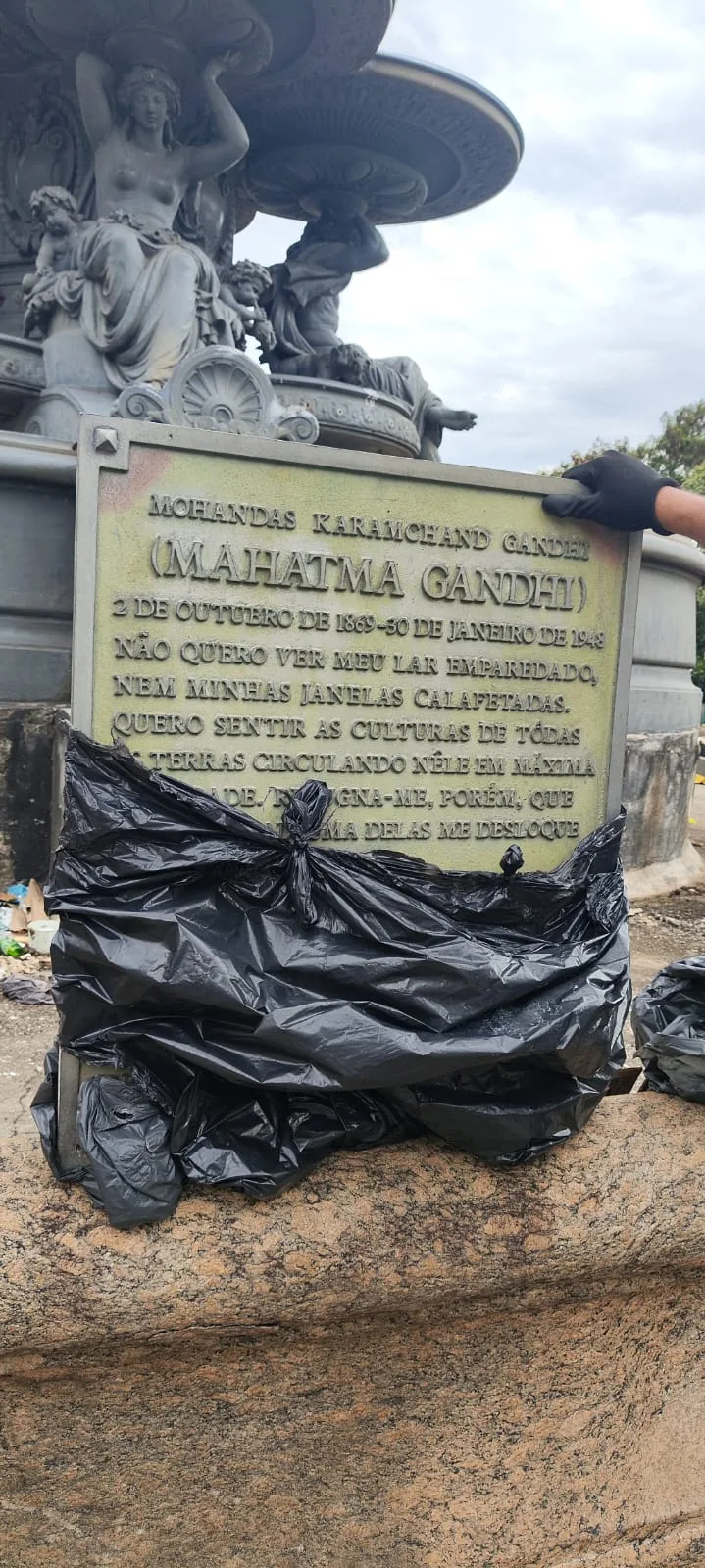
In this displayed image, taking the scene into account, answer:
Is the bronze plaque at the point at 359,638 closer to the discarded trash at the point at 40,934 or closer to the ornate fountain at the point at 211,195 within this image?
the discarded trash at the point at 40,934

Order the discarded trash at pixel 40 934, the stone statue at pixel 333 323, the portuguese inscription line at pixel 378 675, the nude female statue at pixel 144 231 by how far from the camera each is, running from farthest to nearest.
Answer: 1. the stone statue at pixel 333 323
2. the nude female statue at pixel 144 231
3. the discarded trash at pixel 40 934
4. the portuguese inscription line at pixel 378 675

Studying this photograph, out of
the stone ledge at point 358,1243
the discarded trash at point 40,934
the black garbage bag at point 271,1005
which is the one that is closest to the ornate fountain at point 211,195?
the discarded trash at point 40,934

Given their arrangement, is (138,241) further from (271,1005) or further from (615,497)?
(271,1005)

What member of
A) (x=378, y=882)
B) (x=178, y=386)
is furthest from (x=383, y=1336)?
(x=178, y=386)

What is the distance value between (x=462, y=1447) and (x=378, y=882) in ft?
3.65

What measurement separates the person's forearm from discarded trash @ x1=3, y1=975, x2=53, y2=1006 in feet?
10.3

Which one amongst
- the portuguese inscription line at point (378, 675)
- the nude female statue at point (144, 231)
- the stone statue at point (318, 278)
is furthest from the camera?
the stone statue at point (318, 278)

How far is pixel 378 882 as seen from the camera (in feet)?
7.25

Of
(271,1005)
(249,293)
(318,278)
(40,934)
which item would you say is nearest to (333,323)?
(318,278)

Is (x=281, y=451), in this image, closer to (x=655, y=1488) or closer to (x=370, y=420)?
(x=655, y=1488)

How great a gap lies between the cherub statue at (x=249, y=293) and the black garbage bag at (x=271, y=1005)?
678 centimetres

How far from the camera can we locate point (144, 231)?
7.43m

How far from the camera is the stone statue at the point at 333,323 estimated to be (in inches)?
383

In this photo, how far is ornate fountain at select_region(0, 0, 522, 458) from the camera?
7.21 metres
